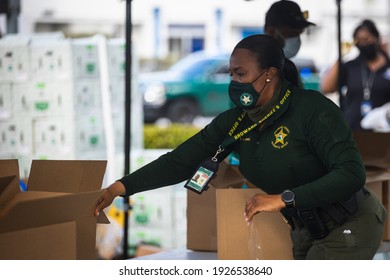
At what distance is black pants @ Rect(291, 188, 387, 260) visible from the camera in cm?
241

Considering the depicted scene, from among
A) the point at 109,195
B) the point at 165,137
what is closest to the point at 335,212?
the point at 109,195

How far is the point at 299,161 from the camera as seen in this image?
2.39 meters

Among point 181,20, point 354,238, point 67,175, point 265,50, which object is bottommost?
point 354,238

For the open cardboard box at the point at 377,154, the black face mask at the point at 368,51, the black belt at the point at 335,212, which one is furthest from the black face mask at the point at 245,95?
the black face mask at the point at 368,51

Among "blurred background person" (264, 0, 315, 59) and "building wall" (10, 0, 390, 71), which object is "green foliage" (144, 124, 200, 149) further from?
"building wall" (10, 0, 390, 71)

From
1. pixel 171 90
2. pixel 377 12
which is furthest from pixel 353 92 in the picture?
pixel 377 12

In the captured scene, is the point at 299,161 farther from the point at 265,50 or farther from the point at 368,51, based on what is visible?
the point at 368,51

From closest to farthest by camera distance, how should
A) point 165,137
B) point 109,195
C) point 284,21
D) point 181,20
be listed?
point 109,195
point 284,21
point 165,137
point 181,20

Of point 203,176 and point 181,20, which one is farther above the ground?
point 181,20

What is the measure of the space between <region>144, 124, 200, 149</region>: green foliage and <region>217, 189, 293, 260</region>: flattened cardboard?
555 centimetres

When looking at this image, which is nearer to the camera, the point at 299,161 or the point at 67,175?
the point at 299,161

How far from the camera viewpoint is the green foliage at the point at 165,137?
28.1 ft

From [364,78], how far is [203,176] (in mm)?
3110
